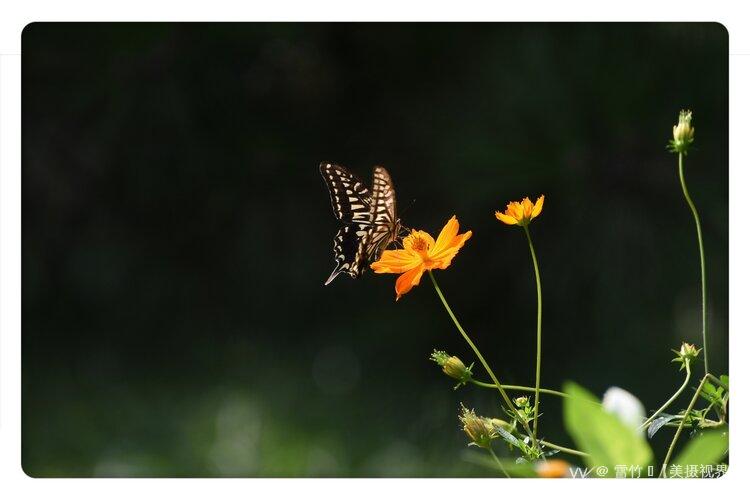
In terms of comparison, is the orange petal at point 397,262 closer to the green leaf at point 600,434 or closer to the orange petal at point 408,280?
the orange petal at point 408,280

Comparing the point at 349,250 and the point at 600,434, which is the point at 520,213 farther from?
the point at 600,434

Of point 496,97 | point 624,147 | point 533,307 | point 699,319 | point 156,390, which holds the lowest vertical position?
point 156,390

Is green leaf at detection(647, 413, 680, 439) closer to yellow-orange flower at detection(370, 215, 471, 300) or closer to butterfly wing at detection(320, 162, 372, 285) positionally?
yellow-orange flower at detection(370, 215, 471, 300)

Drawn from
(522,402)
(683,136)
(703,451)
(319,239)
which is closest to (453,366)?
(522,402)

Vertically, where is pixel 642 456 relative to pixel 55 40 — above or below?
below

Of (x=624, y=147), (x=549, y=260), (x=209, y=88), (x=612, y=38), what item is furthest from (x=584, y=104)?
(x=209, y=88)

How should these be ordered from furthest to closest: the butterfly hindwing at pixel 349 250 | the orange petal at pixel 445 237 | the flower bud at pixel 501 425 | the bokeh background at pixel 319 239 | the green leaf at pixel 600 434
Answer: the bokeh background at pixel 319 239 < the butterfly hindwing at pixel 349 250 < the orange petal at pixel 445 237 < the flower bud at pixel 501 425 < the green leaf at pixel 600 434

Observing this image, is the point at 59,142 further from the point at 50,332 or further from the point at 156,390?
the point at 156,390

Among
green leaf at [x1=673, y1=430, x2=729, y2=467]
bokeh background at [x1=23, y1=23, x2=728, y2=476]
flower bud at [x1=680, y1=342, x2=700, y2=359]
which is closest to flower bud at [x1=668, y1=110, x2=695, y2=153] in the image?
flower bud at [x1=680, y1=342, x2=700, y2=359]

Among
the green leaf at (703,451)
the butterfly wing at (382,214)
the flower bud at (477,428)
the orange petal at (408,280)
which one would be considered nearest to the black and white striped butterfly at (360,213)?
the butterfly wing at (382,214)
